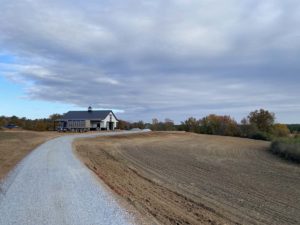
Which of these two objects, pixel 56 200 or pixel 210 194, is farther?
pixel 210 194

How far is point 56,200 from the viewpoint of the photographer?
450 inches

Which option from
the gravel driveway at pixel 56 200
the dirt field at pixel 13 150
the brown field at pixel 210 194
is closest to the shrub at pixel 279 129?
the dirt field at pixel 13 150

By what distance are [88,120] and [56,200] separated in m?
78.3

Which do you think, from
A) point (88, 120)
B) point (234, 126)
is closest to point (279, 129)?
point (234, 126)

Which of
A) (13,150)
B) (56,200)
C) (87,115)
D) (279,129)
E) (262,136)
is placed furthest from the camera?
(279,129)

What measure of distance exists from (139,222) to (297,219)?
6258 mm

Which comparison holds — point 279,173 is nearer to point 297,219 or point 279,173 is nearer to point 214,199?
point 214,199

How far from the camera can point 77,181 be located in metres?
15.2

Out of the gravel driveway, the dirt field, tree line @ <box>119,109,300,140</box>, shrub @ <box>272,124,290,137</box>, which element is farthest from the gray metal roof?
the gravel driveway

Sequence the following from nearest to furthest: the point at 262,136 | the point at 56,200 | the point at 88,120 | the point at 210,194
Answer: the point at 56,200, the point at 210,194, the point at 262,136, the point at 88,120

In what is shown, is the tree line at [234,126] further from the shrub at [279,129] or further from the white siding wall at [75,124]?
the white siding wall at [75,124]

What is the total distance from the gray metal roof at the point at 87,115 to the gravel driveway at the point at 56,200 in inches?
2837

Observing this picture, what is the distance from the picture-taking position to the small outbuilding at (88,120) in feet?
292

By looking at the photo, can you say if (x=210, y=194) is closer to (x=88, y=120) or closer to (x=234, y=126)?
(x=88, y=120)
